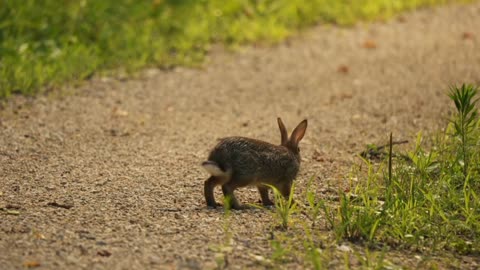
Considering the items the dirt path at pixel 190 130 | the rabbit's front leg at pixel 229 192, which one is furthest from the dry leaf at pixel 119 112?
the rabbit's front leg at pixel 229 192

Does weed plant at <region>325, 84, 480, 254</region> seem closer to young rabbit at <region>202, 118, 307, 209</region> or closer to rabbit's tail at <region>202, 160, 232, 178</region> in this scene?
young rabbit at <region>202, 118, 307, 209</region>

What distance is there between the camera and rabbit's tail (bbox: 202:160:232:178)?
448 centimetres

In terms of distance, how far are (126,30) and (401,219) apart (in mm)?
5445

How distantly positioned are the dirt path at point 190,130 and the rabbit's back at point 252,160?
0.78 feet

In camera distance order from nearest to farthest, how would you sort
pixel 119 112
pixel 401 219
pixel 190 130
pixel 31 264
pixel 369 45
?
pixel 31 264
pixel 401 219
pixel 190 130
pixel 119 112
pixel 369 45

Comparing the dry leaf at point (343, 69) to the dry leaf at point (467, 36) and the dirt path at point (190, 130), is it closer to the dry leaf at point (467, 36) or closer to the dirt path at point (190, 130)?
the dirt path at point (190, 130)

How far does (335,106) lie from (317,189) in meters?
2.55

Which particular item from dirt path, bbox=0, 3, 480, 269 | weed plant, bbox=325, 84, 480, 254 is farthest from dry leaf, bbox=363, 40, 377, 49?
weed plant, bbox=325, 84, 480, 254

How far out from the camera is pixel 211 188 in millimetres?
4691

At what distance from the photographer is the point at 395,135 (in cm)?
656

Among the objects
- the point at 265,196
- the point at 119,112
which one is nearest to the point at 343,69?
the point at 119,112

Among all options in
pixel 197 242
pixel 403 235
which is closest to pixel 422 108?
pixel 403 235

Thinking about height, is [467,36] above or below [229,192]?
above

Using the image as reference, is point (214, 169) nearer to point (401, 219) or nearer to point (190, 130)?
point (401, 219)
